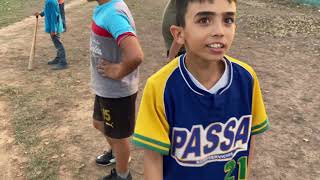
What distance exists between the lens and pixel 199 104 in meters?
1.70

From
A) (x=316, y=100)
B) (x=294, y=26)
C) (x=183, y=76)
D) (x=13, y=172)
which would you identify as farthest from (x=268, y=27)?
(x=183, y=76)

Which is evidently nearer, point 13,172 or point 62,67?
point 13,172

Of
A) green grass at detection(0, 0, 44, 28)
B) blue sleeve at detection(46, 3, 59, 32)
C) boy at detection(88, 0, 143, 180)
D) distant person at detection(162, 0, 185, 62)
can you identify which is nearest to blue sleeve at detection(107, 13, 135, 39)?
boy at detection(88, 0, 143, 180)

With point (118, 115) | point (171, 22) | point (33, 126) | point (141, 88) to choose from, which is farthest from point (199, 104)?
point (141, 88)

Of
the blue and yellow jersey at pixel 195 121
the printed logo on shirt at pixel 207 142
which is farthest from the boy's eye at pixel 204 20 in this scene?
the printed logo on shirt at pixel 207 142

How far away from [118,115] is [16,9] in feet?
37.1

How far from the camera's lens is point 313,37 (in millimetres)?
8891

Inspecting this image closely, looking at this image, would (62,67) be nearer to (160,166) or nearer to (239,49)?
(239,49)

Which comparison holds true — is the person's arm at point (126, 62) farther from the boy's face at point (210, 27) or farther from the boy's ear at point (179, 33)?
the boy's face at point (210, 27)

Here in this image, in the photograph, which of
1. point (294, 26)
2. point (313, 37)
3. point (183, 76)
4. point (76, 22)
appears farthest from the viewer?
point (76, 22)

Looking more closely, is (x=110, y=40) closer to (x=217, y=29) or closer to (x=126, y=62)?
(x=126, y=62)

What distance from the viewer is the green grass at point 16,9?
11.6 meters

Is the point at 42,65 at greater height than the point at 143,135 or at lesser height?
lesser

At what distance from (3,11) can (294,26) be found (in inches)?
374
